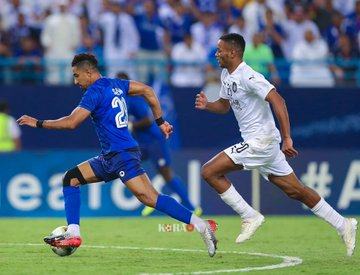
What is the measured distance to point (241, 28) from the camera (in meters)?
21.9

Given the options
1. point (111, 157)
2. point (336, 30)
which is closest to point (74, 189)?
point (111, 157)

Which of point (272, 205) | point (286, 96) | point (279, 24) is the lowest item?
point (272, 205)

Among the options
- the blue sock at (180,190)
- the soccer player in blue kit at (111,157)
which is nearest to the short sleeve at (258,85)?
the soccer player in blue kit at (111,157)

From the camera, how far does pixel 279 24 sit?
74.8 feet

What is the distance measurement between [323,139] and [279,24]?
8.12 ft

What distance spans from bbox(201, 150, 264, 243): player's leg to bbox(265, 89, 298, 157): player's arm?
2.91 feet

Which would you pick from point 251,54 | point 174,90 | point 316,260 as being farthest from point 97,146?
point 316,260

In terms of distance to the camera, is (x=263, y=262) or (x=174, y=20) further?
(x=174, y=20)

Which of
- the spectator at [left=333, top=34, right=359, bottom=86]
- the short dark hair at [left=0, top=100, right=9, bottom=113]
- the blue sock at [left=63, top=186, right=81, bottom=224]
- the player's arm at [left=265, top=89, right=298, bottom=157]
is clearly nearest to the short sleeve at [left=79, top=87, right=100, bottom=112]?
the blue sock at [left=63, top=186, right=81, bottom=224]

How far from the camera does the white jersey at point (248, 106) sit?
12.1 meters

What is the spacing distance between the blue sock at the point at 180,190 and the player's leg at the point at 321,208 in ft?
18.7

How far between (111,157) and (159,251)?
140 centimetres

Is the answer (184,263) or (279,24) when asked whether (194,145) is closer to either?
(279,24)

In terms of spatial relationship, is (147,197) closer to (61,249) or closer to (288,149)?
(61,249)
